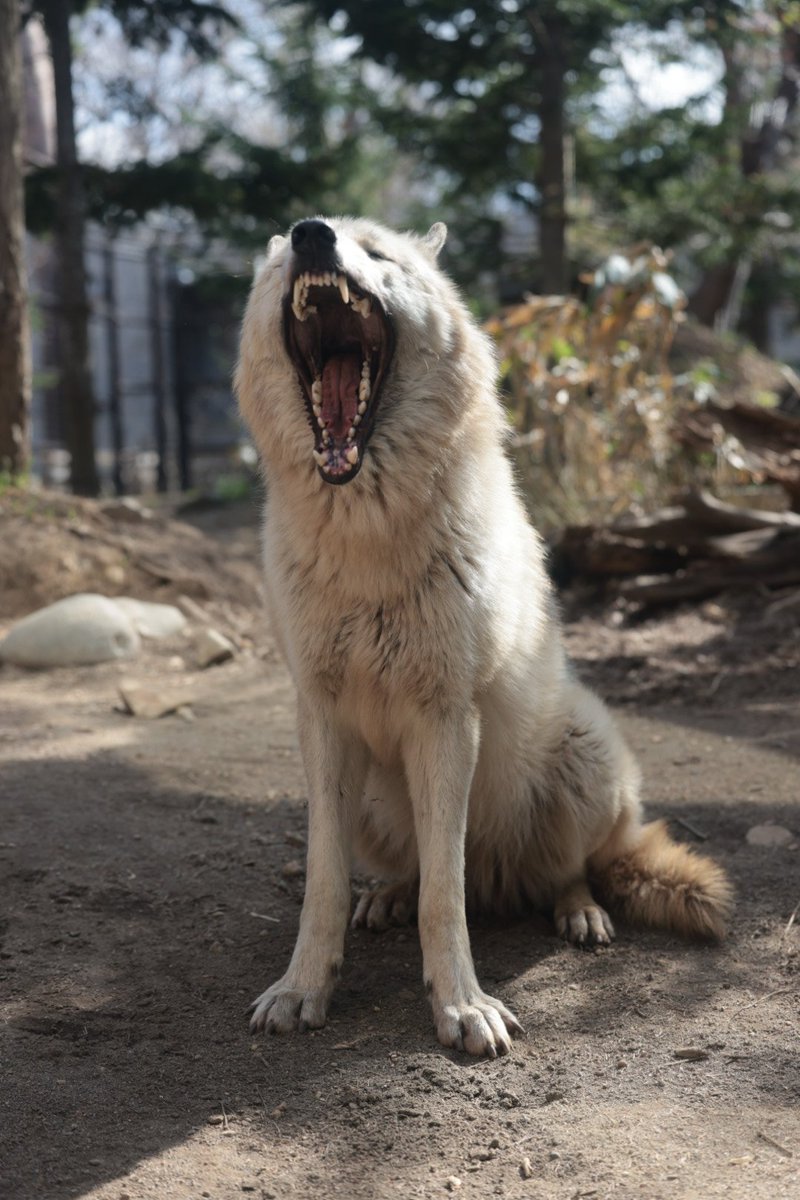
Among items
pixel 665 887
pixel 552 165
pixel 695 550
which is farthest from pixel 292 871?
pixel 552 165

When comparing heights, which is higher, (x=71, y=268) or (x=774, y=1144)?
(x=71, y=268)

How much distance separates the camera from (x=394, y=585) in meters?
3.06

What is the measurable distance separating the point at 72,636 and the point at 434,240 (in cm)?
399

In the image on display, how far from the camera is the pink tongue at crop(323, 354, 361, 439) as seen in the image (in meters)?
3.14

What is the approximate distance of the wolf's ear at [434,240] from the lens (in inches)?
142

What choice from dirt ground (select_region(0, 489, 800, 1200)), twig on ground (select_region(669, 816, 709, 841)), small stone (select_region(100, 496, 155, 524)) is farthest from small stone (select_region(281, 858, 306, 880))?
small stone (select_region(100, 496, 155, 524))

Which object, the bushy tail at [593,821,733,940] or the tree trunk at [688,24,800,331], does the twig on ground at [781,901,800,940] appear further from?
the tree trunk at [688,24,800,331]

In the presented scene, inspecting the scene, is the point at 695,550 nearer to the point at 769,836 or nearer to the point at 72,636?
the point at 769,836

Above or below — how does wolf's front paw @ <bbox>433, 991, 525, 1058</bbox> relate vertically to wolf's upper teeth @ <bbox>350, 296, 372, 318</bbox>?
below

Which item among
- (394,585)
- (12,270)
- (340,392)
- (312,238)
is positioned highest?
(12,270)

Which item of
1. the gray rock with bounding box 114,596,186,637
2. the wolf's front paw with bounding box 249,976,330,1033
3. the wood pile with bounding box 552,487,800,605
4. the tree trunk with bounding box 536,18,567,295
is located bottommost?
the wolf's front paw with bounding box 249,976,330,1033

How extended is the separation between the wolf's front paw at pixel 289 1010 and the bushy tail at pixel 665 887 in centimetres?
109

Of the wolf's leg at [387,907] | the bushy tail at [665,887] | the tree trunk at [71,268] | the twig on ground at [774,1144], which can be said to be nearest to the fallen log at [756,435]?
the bushy tail at [665,887]

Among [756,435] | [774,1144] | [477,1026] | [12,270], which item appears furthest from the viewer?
[12,270]
